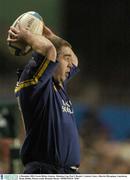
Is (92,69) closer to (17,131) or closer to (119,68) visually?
(119,68)

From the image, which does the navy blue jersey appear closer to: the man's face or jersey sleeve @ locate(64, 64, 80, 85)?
the man's face

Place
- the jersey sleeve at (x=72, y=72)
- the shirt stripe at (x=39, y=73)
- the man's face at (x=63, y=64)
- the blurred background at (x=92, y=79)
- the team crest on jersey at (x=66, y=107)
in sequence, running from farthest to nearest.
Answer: the blurred background at (x=92, y=79) → the jersey sleeve at (x=72, y=72) → the man's face at (x=63, y=64) → the team crest on jersey at (x=66, y=107) → the shirt stripe at (x=39, y=73)

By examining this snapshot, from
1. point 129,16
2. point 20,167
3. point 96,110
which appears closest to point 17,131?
point 20,167

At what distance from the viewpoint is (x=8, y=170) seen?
3.08 metres

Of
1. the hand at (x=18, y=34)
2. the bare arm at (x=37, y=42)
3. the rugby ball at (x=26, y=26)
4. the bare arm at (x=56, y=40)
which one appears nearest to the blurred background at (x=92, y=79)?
the bare arm at (x=56, y=40)

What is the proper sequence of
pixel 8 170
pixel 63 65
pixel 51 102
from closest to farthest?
1. pixel 51 102
2. pixel 63 65
3. pixel 8 170

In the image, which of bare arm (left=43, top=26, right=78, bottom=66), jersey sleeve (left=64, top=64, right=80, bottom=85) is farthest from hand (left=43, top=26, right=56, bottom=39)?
jersey sleeve (left=64, top=64, right=80, bottom=85)

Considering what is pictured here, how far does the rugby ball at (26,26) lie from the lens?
9.01 feet

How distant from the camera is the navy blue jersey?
8.48 ft

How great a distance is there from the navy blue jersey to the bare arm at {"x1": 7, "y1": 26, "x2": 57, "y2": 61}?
31mm

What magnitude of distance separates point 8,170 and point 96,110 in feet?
2.06

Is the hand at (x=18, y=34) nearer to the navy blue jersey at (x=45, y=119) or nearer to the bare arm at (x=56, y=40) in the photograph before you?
the navy blue jersey at (x=45, y=119)

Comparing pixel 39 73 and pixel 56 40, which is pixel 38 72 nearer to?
pixel 39 73

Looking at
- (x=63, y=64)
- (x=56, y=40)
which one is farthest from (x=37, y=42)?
(x=56, y=40)
